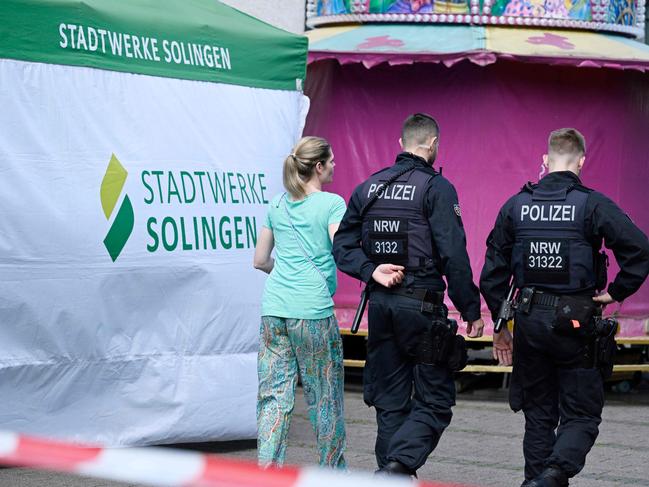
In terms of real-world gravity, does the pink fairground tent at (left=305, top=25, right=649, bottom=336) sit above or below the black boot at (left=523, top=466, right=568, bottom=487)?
above

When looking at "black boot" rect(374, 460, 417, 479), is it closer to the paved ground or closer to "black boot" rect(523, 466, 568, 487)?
"black boot" rect(523, 466, 568, 487)

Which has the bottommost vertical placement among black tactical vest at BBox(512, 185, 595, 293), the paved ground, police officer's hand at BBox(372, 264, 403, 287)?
the paved ground

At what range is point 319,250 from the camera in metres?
6.33

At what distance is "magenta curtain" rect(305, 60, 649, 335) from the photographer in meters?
10.2

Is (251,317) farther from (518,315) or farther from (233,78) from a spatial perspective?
(518,315)

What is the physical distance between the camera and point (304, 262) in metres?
6.32

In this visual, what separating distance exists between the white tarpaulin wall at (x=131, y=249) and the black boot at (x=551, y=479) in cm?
217

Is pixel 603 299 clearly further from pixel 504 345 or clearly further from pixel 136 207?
pixel 136 207

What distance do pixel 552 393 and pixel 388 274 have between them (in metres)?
0.95

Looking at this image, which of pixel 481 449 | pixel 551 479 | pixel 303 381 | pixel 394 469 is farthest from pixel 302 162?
pixel 481 449

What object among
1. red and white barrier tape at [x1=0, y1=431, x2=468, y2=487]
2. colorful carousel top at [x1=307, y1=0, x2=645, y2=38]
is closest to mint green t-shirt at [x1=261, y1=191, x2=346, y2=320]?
red and white barrier tape at [x1=0, y1=431, x2=468, y2=487]

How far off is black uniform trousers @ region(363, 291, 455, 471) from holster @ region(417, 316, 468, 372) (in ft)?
0.12

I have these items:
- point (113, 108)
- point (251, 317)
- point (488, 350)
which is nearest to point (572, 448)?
point (251, 317)

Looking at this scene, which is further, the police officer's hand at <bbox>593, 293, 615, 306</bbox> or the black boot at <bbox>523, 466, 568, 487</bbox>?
the police officer's hand at <bbox>593, 293, 615, 306</bbox>
